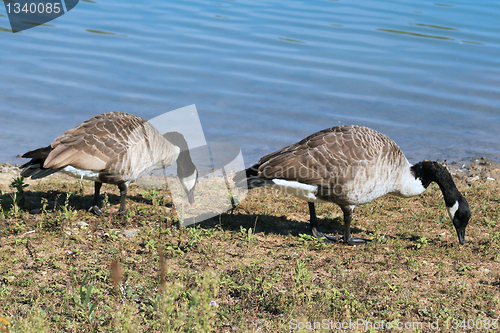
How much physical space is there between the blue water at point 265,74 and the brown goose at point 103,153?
384 cm

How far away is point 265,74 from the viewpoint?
49.5 ft

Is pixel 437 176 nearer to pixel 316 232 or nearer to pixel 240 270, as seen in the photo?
Answer: pixel 316 232

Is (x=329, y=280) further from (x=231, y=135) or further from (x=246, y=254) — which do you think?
(x=231, y=135)

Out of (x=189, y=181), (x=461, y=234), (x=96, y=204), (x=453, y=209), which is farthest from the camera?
(x=189, y=181)

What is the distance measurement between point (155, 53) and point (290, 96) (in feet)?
18.9

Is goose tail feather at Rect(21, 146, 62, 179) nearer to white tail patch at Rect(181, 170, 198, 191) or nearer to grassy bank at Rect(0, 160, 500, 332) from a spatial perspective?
grassy bank at Rect(0, 160, 500, 332)

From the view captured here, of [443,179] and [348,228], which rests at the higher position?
[443,179]

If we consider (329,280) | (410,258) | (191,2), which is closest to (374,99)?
(410,258)

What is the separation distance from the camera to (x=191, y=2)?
24156 mm

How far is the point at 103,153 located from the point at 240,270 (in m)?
2.83

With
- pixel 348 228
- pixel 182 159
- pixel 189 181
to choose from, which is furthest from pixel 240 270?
pixel 182 159

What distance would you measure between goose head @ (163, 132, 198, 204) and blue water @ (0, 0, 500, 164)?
2.49 m

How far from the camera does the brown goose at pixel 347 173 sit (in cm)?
618

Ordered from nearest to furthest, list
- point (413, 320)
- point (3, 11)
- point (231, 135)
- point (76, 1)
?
1. point (413, 320)
2. point (231, 135)
3. point (3, 11)
4. point (76, 1)
